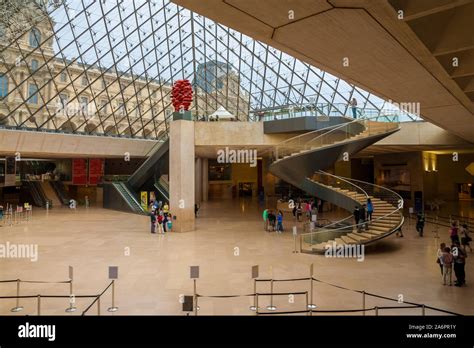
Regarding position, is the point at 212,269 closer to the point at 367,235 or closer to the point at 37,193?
the point at 367,235

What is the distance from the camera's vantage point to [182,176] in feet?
68.1

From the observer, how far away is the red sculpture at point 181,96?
72.9 feet

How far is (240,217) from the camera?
2595cm

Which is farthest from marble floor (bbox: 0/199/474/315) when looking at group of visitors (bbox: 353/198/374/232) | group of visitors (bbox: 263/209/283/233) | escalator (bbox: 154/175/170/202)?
escalator (bbox: 154/175/170/202)

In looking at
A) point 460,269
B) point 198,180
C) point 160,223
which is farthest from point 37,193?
point 460,269

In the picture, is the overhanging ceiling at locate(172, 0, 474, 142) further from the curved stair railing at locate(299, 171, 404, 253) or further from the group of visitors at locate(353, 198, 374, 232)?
the group of visitors at locate(353, 198, 374, 232)

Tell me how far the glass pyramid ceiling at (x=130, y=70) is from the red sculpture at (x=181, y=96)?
13.0ft

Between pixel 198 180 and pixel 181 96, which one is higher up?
A: pixel 181 96

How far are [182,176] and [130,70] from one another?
23.8 metres

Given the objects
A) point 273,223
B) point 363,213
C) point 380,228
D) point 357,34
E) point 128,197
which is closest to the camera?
point 357,34

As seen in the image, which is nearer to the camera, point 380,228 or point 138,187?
point 380,228

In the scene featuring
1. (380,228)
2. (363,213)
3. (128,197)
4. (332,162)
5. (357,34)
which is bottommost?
(380,228)

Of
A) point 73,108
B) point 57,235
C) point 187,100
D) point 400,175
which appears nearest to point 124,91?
point 73,108

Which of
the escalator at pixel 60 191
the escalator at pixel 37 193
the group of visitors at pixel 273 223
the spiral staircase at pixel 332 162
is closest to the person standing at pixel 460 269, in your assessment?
the spiral staircase at pixel 332 162
